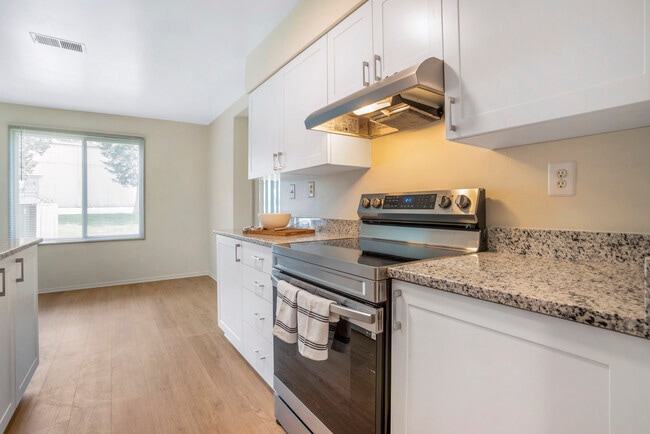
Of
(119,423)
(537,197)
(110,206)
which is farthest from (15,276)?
(110,206)

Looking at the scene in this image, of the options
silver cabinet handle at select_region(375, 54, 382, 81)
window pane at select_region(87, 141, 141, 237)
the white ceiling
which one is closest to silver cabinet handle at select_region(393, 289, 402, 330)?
silver cabinet handle at select_region(375, 54, 382, 81)

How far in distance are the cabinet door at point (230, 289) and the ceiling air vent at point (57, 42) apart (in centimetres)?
192

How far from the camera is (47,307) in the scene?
3502mm

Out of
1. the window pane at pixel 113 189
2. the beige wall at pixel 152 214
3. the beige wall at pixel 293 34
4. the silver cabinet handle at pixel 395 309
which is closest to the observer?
the silver cabinet handle at pixel 395 309

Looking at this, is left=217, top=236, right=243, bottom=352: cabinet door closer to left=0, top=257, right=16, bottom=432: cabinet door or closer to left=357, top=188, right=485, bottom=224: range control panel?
left=357, top=188, right=485, bottom=224: range control panel

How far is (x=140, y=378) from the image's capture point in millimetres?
2053

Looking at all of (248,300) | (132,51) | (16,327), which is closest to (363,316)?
(248,300)

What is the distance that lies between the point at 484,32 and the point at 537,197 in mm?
619

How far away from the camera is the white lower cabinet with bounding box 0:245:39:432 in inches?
57.2

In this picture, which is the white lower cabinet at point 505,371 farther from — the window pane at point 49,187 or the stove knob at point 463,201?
the window pane at point 49,187

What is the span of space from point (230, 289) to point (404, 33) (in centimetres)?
198

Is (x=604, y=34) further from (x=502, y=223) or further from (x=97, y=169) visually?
(x=97, y=169)

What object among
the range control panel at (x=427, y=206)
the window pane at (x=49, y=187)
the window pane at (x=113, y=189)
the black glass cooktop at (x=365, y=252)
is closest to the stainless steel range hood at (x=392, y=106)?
the range control panel at (x=427, y=206)

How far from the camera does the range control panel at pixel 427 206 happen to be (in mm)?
1315
